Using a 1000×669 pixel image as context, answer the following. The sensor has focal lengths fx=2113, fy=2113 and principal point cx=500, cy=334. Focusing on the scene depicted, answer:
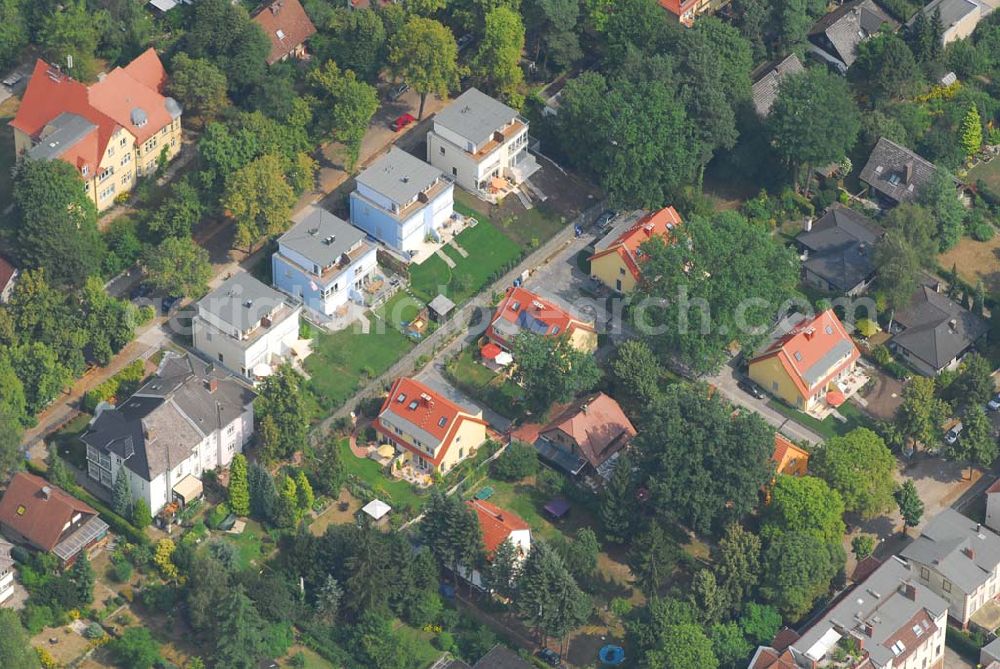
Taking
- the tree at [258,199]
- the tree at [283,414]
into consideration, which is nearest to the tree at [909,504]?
the tree at [283,414]

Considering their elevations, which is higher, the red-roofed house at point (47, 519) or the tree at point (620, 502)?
the tree at point (620, 502)

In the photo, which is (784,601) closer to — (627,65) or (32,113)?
(627,65)

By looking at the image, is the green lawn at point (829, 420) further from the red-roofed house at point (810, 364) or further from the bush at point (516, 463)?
the bush at point (516, 463)

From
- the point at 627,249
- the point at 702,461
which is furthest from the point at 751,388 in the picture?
the point at 702,461

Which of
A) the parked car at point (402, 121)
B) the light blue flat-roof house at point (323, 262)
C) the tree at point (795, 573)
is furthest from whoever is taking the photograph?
the parked car at point (402, 121)

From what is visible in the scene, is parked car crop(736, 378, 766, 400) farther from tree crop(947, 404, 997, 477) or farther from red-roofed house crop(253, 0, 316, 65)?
red-roofed house crop(253, 0, 316, 65)

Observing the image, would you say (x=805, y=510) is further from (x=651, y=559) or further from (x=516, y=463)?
(x=516, y=463)

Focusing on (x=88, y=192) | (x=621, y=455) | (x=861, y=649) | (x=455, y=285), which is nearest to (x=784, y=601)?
(x=861, y=649)
